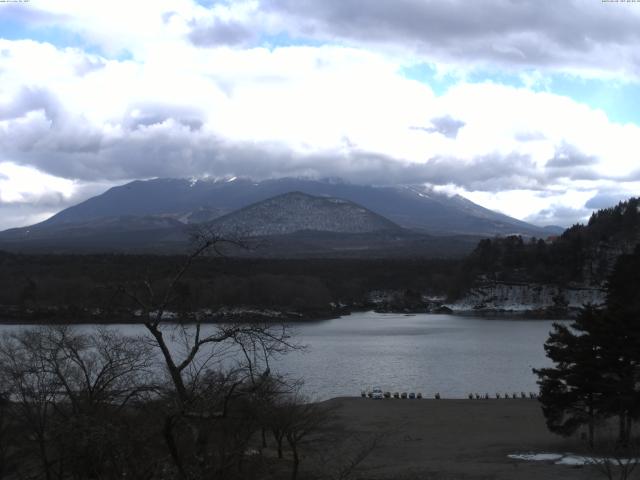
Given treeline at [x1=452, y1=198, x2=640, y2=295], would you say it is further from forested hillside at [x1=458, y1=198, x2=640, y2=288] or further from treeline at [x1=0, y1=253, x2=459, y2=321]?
treeline at [x1=0, y1=253, x2=459, y2=321]

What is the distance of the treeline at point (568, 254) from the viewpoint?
117 metres

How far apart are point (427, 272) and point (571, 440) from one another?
128418 mm

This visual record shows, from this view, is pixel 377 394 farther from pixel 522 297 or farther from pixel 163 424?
pixel 522 297

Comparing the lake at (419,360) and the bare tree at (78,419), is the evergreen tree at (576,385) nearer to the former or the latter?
the bare tree at (78,419)

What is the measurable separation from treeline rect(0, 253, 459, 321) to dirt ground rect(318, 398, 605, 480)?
2256 cm

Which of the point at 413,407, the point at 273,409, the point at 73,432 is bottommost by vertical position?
the point at 413,407

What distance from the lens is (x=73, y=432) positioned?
26.0 feet

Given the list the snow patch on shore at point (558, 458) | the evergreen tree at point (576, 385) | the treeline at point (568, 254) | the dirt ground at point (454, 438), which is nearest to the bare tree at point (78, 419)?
the dirt ground at point (454, 438)

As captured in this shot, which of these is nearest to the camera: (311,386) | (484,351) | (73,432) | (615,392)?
(73,432)

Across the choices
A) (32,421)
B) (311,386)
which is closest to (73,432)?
Answer: (32,421)

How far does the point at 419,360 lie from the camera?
5303 cm

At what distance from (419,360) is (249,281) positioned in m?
54.2

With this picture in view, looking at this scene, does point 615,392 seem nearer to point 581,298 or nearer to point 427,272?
point 581,298

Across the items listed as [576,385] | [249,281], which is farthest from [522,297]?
[576,385]
